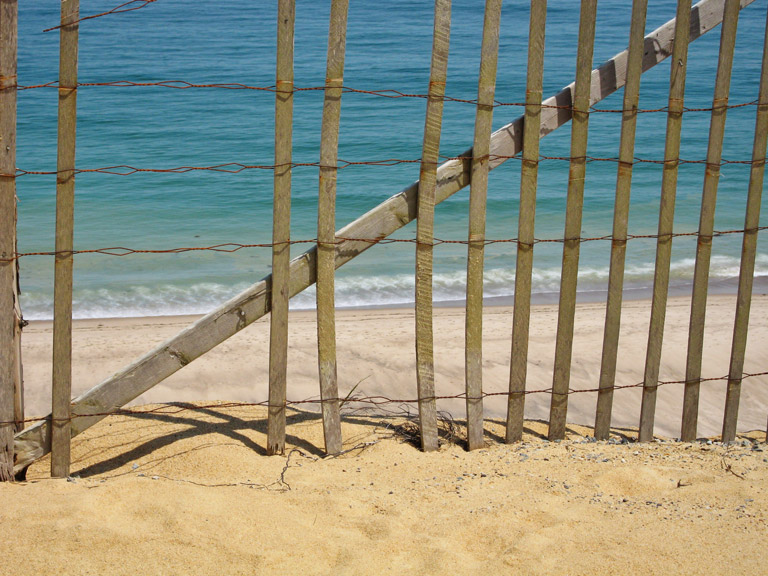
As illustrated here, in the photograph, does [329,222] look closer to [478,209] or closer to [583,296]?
[478,209]

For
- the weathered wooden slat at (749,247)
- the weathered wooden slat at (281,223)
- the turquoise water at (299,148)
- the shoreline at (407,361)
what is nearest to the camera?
the weathered wooden slat at (281,223)

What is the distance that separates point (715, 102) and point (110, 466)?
3.70 m

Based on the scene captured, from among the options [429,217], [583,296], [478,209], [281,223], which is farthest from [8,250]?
[583,296]

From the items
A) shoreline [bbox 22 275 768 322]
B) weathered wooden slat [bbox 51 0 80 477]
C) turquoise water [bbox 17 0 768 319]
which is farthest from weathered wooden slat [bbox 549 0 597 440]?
turquoise water [bbox 17 0 768 319]

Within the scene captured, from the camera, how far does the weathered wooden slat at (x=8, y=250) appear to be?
3.24 meters

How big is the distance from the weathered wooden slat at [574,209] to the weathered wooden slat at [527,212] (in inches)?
7.4

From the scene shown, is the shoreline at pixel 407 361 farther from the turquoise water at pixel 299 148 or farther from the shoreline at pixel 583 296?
the turquoise water at pixel 299 148

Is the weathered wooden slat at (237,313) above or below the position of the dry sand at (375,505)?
above

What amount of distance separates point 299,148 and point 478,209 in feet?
45.2

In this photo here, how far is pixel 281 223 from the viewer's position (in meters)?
3.60

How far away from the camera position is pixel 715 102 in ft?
13.0

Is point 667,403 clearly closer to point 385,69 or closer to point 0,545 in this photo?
point 0,545

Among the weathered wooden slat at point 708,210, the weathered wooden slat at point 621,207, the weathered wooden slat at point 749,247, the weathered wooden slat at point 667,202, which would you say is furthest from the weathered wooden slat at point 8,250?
the weathered wooden slat at point 749,247

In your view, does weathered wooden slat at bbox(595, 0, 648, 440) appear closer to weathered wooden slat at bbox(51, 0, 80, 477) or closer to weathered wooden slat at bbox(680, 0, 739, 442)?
weathered wooden slat at bbox(680, 0, 739, 442)
